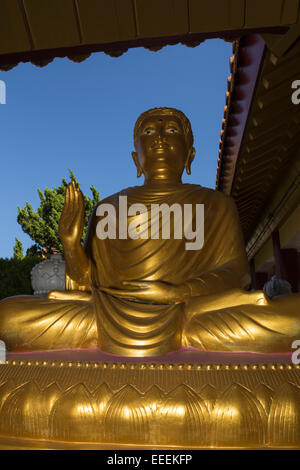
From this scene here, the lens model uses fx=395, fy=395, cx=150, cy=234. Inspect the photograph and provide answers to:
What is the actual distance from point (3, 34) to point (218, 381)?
1.71m

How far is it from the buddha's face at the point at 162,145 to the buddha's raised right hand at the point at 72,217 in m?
0.90

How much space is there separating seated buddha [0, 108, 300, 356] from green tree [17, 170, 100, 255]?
866cm

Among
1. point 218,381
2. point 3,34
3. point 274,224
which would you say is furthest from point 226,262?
point 274,224

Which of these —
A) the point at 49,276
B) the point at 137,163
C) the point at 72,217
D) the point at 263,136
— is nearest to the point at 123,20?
the point at 72,217

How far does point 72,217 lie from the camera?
220 cm

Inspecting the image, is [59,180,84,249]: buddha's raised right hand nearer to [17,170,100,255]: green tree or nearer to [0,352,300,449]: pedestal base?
[0,352,300,449]: pedestal base

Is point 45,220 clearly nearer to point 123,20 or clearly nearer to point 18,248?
point 18,248

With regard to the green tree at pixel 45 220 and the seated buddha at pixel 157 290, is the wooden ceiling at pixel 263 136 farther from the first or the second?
the green tree at pixel 45 220

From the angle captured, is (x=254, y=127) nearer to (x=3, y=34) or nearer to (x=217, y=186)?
(x=217, y=186)

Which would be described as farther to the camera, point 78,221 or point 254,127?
point 254,127

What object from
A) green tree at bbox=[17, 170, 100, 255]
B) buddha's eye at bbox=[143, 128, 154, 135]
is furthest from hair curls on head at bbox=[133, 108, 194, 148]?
green tree at bbox=[17, 170, 100, 255]

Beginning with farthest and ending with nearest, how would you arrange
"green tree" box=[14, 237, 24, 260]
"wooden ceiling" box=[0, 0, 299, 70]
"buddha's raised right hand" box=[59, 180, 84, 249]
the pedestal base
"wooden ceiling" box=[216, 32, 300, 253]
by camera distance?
"green tree" box=[14, 237, 24, 260] → "wooden ceiling" box=[216, 32, 300, 253] → "buddha's raised right hand" box=[59, 180, 84, 249] → "wooden ceiling" box=[0, 0, 299, 70] → the pedestal base

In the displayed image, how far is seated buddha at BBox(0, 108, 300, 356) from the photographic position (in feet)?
5.62

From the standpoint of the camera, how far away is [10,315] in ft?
6.05
